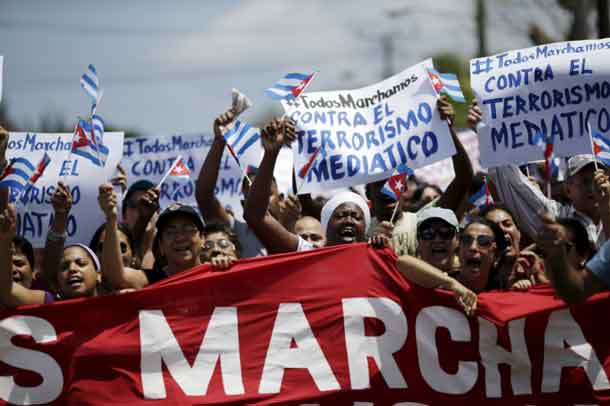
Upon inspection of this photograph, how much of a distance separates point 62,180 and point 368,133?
6.90ft

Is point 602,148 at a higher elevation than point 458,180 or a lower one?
higher

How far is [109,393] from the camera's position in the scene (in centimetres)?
669

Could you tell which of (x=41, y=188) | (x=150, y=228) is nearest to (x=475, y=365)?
(x=150, y=228)

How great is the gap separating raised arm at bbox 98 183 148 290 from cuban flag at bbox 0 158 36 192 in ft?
1.62

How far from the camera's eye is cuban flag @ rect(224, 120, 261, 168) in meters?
8.37

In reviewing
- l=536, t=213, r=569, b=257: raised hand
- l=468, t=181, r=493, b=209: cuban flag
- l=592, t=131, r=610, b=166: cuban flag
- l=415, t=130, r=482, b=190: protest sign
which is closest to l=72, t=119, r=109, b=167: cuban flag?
l=468, t=181, r=493, b=209: cuban flag

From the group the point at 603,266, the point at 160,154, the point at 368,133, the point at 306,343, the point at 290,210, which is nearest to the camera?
the point at 603,266

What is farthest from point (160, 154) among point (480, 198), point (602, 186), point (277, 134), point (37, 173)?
point (602, 186)

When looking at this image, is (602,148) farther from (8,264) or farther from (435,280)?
(8,264)

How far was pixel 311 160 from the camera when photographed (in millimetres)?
7953

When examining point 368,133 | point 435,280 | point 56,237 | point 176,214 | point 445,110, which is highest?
point 445,110

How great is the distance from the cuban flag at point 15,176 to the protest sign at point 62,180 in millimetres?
840

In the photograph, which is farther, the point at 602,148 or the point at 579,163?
the point at 579,163

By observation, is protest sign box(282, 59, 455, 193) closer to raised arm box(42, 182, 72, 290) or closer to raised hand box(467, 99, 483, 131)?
raised hand box(467, 99, 483, 131)
